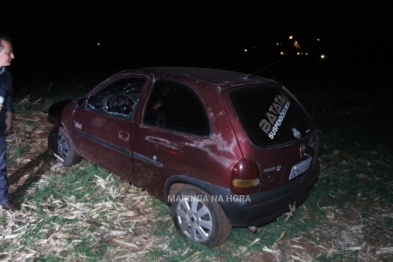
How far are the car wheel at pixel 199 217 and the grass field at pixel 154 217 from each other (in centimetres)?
11

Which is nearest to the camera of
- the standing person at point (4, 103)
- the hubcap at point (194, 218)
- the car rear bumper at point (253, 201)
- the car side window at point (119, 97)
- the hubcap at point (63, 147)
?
the car rear bumper at point (253, 201)

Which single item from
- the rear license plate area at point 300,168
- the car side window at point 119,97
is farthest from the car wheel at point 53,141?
the rear license plate area at point 300,168

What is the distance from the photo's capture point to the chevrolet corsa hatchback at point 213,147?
3133 mm

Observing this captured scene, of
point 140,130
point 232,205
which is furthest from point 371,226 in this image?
point 140,130

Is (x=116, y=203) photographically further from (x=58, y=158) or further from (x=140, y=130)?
(x=58, y=158)

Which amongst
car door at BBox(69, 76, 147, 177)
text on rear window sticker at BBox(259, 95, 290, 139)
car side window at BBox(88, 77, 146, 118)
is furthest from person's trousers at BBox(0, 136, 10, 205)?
text on rear window sticker at BBox(259, 95, 290, 139)

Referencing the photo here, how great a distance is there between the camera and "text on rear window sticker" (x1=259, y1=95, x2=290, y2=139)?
A: 3270 mm

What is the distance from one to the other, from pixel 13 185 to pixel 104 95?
1.66 m

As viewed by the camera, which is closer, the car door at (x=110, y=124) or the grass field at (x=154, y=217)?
the grass field at (x=154, y=217)

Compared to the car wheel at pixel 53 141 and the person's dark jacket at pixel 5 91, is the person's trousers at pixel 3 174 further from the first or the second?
the car wheel at pixel 53 141

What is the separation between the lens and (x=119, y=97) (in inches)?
166

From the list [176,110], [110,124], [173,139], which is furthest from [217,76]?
[110,124]

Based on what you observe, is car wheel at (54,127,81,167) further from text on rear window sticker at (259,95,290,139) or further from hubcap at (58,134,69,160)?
text on rear window sticker at (259,95,290,139)

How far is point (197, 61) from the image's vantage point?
66.7 ft
